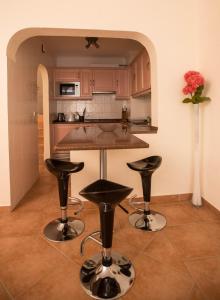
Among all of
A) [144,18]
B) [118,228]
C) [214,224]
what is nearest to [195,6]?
[144,18]

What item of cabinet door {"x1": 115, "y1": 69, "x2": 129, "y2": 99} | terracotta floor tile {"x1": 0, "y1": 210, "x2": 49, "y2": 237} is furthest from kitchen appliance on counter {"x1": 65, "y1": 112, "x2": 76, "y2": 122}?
terracotta floor tile {"x1": 0, "y1": 210, "x2": 49, "y2": 237}

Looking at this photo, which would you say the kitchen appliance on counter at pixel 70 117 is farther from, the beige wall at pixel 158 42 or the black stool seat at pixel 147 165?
the black stool seat at pixel 147 165

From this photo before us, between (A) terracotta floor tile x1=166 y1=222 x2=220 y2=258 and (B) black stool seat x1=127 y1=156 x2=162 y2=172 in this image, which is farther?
(B) black stool seat x1=127 y1=156 x2=162 y2=172

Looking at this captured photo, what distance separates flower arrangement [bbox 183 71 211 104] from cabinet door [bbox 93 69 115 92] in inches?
118

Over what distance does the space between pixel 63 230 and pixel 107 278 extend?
0.80 meters

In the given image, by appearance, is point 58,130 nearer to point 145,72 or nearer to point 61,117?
point 61,117

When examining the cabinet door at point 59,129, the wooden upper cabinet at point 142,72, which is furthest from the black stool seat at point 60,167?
the cabinet door at point 59,129

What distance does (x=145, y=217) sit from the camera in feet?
7.47

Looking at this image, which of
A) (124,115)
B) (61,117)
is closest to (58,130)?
(61,117)

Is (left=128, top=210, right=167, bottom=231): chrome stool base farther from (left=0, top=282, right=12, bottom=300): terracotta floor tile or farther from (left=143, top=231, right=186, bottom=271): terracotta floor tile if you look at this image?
(left=0, top=282, right=12, bottom=300): terracotta floor tile

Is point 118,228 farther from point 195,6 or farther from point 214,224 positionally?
point 195,6

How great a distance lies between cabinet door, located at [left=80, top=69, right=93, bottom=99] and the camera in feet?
16.8

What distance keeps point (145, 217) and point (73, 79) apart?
3.90 meters

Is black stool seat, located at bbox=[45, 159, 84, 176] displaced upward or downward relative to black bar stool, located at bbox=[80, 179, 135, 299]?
upward
